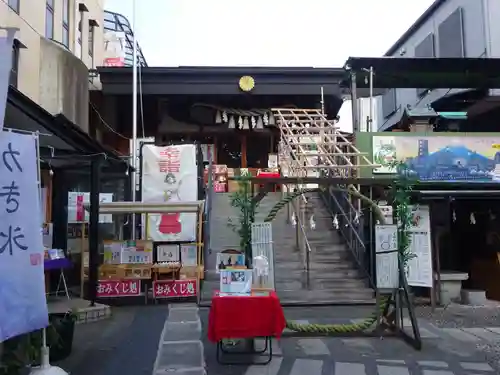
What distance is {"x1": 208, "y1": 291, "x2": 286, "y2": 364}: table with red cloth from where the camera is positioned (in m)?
6.38

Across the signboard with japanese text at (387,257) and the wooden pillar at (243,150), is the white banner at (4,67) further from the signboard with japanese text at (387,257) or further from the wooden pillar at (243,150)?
the wooden pillar at (243,150)

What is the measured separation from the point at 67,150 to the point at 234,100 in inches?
406

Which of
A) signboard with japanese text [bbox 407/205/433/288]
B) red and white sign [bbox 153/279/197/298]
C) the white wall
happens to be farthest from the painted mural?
the white wall

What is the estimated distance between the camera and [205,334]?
8.27m

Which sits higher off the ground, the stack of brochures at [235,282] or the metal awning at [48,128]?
the metal awning at [48,128]

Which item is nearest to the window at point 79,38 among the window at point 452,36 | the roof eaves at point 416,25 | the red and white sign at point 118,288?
the red and white sign at point 118,288

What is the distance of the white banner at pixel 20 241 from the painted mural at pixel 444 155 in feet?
33.1

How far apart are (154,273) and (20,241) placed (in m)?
7.19

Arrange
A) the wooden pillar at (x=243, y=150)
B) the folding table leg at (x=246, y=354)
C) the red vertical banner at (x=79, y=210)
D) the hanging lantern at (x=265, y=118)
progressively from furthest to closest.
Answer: the wooden pillar at (x=243, y=150) < the hanging lantern at (x=265, y=118) < the red vertical banner at (x=79, y=210) < the folding table leg at (x=246, y=354)

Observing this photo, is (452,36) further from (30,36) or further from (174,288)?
(30,36)

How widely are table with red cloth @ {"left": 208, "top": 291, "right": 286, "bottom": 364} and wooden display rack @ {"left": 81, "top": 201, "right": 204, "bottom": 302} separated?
4.68 m

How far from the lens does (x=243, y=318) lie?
645cm

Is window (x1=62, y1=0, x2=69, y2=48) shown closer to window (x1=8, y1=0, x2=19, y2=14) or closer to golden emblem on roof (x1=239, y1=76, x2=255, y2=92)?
window (x1=8, y1=0, x2=19, y2=14)

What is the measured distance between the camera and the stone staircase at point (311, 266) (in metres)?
11.1
